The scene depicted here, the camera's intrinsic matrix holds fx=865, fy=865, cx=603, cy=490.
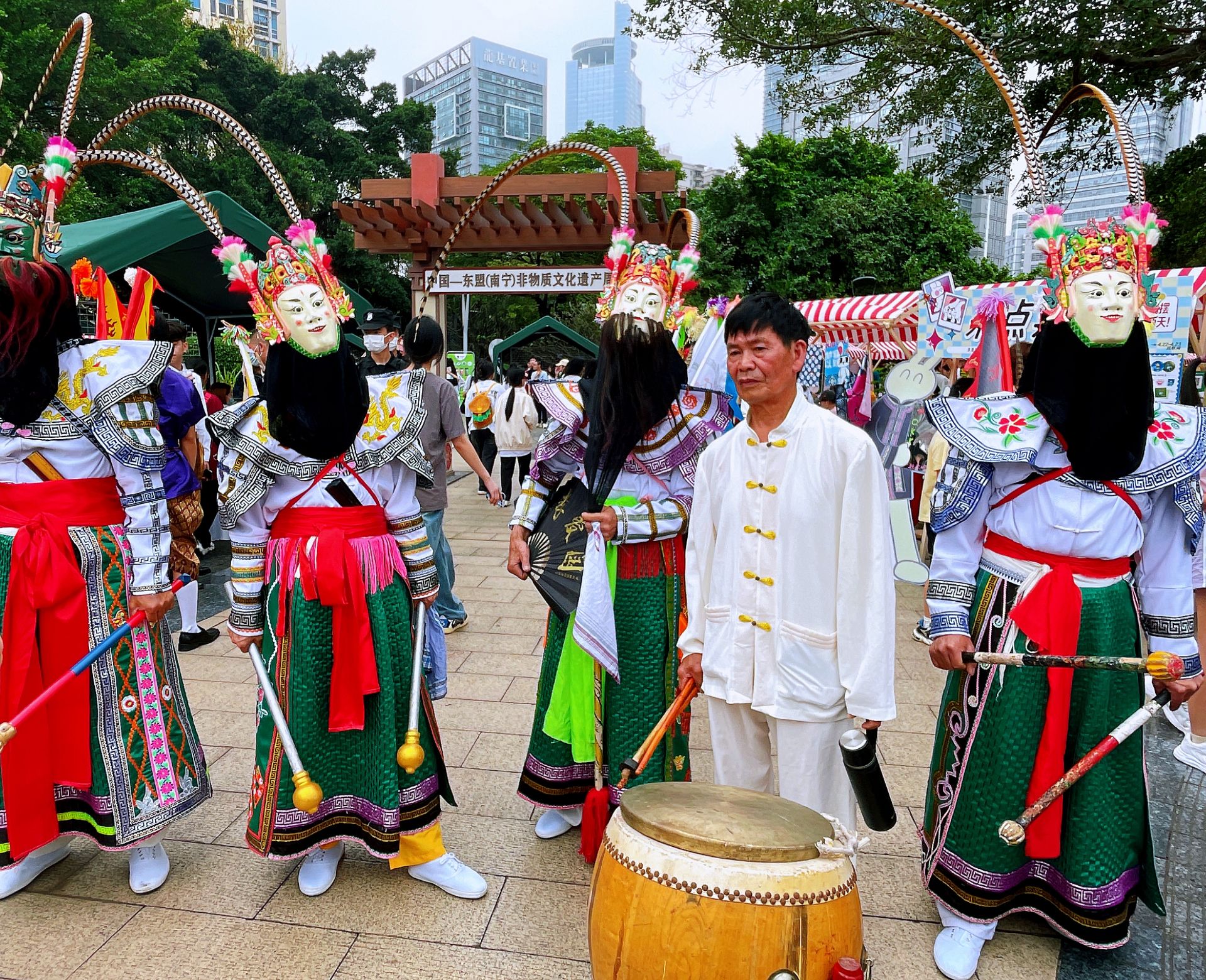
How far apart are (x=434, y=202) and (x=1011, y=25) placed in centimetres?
699

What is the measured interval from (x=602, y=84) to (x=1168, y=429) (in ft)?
549

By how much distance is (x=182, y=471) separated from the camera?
15.4 feet

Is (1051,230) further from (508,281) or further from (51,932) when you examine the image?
(508,281)

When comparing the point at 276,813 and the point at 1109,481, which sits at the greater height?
the point at 1109,481

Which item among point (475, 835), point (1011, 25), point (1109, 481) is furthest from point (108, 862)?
point (1011, 25)

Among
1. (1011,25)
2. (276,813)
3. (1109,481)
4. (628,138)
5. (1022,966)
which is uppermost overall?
(628,138)

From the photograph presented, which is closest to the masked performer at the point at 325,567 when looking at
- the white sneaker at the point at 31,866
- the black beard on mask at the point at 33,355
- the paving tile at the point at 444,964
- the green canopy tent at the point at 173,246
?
the paving tile at the point at 444,964

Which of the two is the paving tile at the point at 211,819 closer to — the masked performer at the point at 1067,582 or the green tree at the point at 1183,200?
the masked performer at the point at 1067,582

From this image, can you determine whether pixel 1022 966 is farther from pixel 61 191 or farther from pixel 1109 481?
pixel 61 191

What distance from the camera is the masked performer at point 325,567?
260 centimetres

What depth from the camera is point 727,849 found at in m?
1.60

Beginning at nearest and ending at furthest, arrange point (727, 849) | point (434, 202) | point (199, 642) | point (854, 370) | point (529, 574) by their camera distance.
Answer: point (727, 849) < point (529, 574) < point (199, 642) < point (434, 202) < point (854, 370)

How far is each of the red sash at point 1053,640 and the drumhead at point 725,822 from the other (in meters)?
1.02

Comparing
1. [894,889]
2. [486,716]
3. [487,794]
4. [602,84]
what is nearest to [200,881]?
[487,794]
